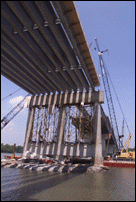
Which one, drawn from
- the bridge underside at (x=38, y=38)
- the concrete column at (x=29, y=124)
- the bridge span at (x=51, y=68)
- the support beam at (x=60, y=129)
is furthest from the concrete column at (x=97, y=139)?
the concrete column at (x=29, y=124)

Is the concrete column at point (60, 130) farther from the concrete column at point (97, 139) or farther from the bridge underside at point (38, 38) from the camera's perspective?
the bridge underside at point (38, 38)

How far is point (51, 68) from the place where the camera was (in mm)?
32375

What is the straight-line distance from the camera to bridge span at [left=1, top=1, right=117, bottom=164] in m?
22.3

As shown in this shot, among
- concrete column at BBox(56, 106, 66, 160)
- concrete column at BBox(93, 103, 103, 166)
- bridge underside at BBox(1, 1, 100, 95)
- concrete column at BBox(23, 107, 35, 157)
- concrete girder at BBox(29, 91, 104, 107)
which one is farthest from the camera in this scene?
concrete column at BBox(23, 107, 35, 157)

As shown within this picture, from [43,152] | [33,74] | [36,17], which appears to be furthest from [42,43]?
[43,152]

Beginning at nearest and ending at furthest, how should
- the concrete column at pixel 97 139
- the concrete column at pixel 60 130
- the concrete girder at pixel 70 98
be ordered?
the concrete column at pixel 97 139 → the concrete column at pixel 60 130 → the concrete girder at pixel 70 98

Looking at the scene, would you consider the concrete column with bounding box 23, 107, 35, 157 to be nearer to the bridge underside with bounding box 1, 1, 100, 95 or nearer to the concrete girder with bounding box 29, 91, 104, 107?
the concrete girder with bounding box 29, 91, 104, 107

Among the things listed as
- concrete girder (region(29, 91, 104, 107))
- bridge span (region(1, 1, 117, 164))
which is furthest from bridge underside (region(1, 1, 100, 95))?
concrete girder (region(29, 91, 104, 107))

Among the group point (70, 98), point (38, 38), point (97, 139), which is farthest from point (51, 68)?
point (97, 139)

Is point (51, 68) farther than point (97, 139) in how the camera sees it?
No

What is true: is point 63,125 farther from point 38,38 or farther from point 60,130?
point 38,38

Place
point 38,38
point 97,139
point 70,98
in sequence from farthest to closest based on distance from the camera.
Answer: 1. point 70,98
2. point 97,139
3. point 38,38

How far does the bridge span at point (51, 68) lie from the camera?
22344 millimetres

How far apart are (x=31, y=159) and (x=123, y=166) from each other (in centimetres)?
3317
